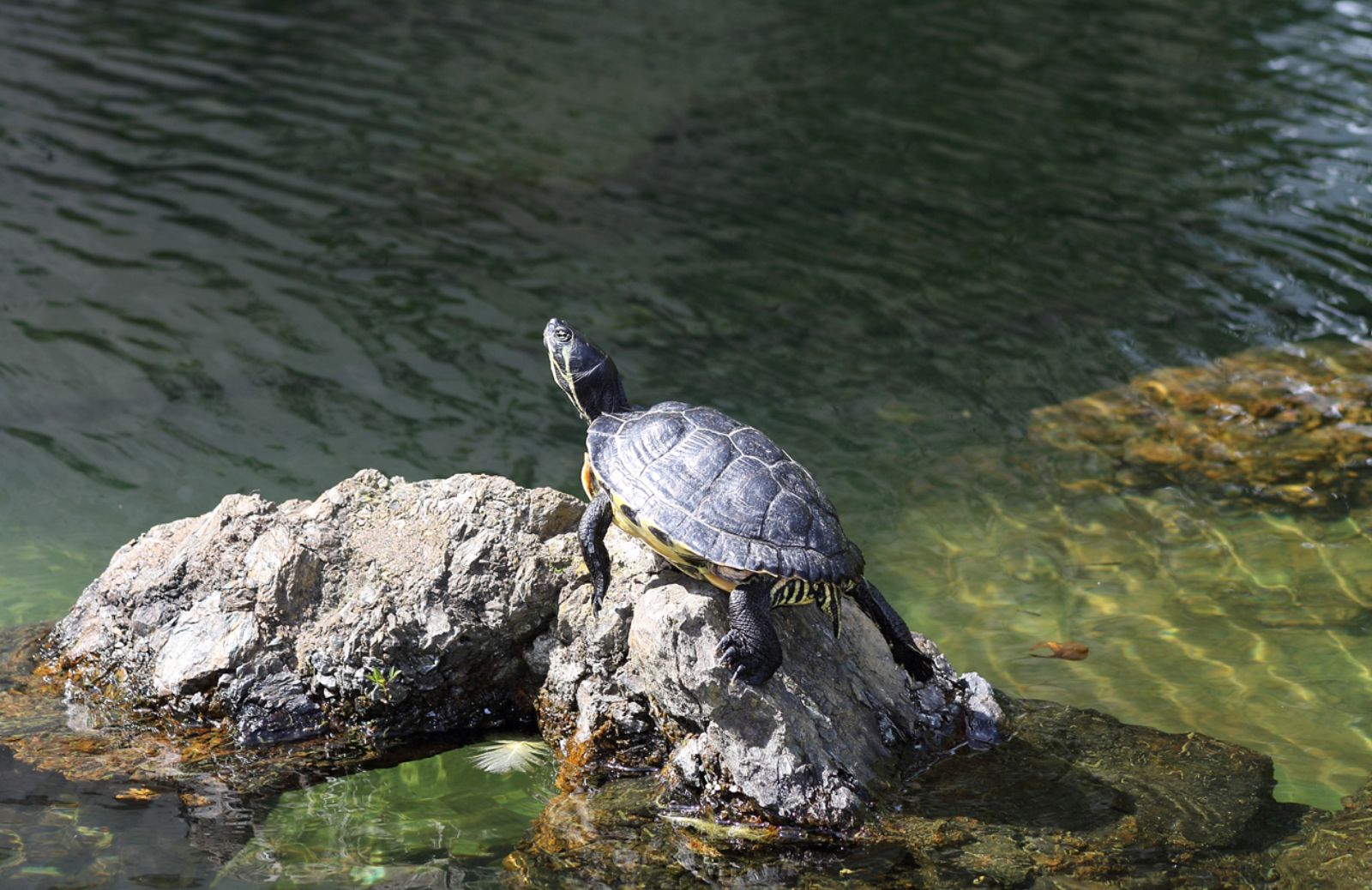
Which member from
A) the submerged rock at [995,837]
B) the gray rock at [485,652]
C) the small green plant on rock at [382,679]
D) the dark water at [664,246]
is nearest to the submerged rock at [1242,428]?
the dark water at [664,246]

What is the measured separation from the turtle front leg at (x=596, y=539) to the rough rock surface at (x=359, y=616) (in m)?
0.20

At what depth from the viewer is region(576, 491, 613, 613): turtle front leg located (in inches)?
171

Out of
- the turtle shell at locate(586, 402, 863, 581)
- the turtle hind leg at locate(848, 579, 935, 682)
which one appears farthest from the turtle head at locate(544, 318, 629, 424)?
the turtle hind leg at locate(848, 579, 935, 682)

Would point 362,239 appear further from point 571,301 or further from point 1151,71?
point 1151,71

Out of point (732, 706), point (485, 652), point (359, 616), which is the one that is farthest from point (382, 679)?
point (732, 706)

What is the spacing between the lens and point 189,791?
417cm

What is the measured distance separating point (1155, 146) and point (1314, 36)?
4478 millimetres

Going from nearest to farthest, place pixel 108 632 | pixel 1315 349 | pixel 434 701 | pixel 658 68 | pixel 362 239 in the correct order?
pixel 434 701, pixel 108 632, pixel 1315 349, pixel 362 239, pixel 658 68

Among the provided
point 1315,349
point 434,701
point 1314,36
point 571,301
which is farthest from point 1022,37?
point 434,701

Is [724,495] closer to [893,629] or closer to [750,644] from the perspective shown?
[750,644]

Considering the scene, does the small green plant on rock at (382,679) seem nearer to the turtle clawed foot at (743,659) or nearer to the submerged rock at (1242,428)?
the turtle clawed foot at (743,659)

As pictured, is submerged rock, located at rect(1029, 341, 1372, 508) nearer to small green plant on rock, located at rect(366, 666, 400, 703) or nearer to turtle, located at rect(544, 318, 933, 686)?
turtle, located at rect(544, 318, 933, 686)

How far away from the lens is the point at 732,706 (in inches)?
156

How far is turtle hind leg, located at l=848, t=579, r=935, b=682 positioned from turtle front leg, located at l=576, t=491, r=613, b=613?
2.95 ft
